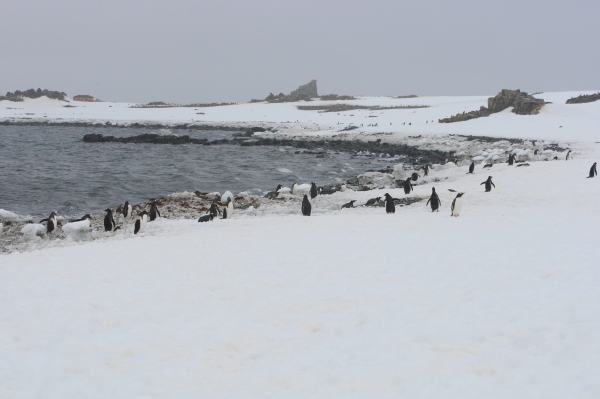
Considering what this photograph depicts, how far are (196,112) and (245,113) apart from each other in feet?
34.2

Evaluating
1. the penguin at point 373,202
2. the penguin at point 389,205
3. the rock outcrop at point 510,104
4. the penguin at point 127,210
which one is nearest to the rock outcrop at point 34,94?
the rock outcrop at point 510,104

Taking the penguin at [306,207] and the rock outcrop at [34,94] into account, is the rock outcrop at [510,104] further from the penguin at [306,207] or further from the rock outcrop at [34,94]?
the rock outcrop at [34,94]

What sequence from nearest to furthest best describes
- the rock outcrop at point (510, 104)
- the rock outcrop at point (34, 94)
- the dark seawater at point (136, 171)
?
1. the dark seawater at point (136, 171)
2. the rock outcrop at point (510, 104)
3. the rock outcrop at point (34, 94)

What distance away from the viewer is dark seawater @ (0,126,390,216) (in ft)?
81.1

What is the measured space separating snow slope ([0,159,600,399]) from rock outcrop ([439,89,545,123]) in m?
47.2

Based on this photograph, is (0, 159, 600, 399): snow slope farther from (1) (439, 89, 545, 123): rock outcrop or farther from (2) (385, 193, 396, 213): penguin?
(1) (439, 89, 545, 123): rock outcrop

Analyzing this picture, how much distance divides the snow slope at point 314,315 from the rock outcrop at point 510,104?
4723 centimetres

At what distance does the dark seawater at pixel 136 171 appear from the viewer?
2472 centimetres

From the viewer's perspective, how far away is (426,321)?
23.8 feet

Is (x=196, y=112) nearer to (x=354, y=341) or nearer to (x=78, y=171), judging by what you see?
(x=78, y=171)

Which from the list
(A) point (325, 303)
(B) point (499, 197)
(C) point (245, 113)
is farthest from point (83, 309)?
(C) point (245, 113)

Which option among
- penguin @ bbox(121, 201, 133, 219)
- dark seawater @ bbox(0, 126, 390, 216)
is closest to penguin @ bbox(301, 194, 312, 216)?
penguin @ bbox(121, 201, 133, 219)

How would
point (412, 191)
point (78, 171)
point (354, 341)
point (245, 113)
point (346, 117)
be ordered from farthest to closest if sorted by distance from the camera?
point (245, 113), point (346, 117), point (78, 171), point (412, 191), point (354, 341)

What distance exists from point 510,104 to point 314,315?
193ft
